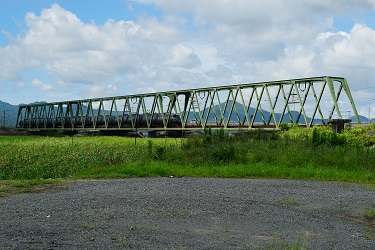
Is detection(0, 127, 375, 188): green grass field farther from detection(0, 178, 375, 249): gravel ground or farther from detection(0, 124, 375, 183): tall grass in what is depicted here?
detection(0, 178, 375, 249): gravel ground

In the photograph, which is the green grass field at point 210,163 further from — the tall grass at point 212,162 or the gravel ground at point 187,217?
the gravel ground at point 187,217

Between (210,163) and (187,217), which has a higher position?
(210,163)

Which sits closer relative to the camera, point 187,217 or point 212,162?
point 187,217

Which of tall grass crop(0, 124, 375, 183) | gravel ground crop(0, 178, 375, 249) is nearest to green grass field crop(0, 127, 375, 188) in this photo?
tall grass crop(0, 124, 375, 183)

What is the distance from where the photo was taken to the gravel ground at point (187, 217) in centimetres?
723

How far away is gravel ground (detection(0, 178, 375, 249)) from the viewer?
723 cm

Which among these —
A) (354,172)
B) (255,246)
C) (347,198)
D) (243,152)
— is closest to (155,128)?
(243,152)

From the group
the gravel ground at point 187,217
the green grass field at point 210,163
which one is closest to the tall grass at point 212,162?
the green grass field at point 210,163

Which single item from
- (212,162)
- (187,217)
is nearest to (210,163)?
(212,162)

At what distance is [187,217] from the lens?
9141mm

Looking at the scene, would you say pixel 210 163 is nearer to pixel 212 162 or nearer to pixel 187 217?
pixel 212 162

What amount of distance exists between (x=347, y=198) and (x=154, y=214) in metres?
5.66

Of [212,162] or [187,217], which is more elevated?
[212,162]

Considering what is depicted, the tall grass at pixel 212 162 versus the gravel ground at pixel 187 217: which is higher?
the tall grass at pixel 212 162
